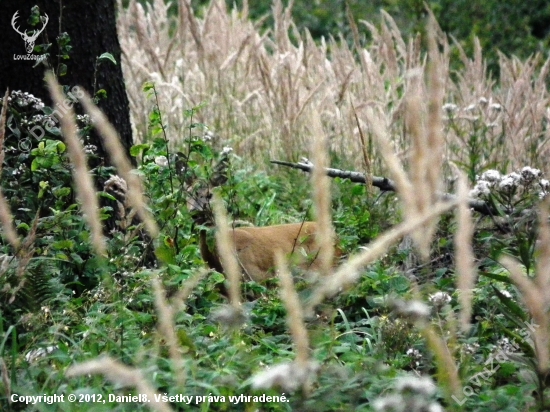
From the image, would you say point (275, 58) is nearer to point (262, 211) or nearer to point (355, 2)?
point (262, 211)

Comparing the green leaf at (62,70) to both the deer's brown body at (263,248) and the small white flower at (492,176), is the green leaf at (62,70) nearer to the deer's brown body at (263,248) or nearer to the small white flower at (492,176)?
the deer's brown body at (263,248)

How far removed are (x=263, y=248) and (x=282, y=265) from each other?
201cm

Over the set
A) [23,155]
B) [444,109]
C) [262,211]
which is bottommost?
[23,155]

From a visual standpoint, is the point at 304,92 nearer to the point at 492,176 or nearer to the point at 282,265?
the point at 492,176

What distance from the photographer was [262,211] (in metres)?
4.91

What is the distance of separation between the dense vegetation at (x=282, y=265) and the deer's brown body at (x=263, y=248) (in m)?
0.08

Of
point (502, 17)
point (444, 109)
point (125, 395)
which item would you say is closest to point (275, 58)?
point (444, 109)

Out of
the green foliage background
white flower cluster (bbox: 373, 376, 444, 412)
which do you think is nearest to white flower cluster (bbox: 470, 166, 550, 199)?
white flower cluster (bbox: 373, 376, 444, 412)

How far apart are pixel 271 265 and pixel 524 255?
129 cm

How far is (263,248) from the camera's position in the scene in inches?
148

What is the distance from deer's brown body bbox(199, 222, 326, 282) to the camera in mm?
3625

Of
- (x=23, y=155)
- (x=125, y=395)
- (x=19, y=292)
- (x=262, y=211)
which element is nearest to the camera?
(x=125, y=395)

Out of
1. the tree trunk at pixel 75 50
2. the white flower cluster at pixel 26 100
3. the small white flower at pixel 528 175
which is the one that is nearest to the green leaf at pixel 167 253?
the white flower cluster at pixel 26 100

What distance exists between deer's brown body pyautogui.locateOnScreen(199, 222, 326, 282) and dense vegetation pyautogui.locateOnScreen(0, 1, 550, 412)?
81mm
